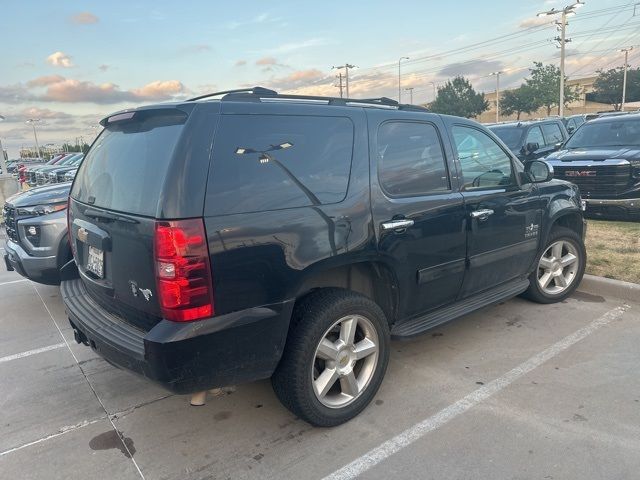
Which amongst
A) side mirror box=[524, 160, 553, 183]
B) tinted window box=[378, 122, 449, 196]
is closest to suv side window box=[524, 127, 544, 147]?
side mirror box=[524, 160, 553, 183]

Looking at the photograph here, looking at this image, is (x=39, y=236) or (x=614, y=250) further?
(x=614, y=250)

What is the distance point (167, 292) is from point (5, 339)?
10.4 ft

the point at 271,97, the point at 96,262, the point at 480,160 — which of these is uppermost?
the point at 271,97

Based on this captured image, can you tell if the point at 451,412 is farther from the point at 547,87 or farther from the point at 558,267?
the point at 547,87

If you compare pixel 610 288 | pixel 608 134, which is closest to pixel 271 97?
pixel 610 288

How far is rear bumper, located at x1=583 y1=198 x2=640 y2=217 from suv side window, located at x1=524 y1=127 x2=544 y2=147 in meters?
3.76

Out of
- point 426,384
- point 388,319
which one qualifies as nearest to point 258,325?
point 388,319

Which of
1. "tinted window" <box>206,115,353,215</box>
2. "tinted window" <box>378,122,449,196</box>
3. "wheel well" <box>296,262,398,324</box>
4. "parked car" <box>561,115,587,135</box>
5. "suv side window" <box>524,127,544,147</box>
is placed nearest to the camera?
"tinted window" <box>206,115,353,215</box>

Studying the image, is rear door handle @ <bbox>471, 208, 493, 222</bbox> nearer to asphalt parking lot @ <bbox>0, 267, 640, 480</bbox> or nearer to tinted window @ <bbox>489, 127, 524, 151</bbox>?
asphalt parking lot @ <bbox>0, 267, 640, 480</bbox>

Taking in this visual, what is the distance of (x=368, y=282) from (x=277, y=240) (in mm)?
925

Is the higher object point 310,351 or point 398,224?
point 398,224

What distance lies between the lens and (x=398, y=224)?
3.22 m

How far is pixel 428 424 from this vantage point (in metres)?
3.03

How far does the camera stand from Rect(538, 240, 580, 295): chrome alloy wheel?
4.86 metres
